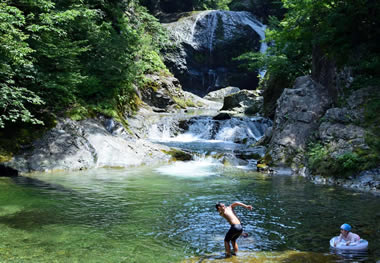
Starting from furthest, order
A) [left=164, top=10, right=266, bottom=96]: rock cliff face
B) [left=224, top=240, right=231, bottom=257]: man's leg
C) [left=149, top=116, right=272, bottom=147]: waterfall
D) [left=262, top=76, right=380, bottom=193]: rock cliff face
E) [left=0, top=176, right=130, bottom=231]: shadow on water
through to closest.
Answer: [left=164, top=10, right=266, bottom=96]: rock cliff face
[left=149, top=116, right=272, bottom=147]: waterfall
[left=262, top=76, right=380, bottom=193]: rock cliff face
[left=0, top=176, right=130, bottom=231]: shadow on water
[left=224, top=240, right=231, bottom=257]: man's leg

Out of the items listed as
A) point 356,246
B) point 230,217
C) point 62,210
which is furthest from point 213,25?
point 356,246

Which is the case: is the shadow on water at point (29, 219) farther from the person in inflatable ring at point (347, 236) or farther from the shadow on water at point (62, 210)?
the person in inflatable ring at point (347, 236)

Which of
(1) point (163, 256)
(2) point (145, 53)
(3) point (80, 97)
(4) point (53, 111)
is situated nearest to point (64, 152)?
(4) point (53, 111)

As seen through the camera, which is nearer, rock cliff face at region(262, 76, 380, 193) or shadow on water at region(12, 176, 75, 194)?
shadow on water at region(12, 176, 75, 194)

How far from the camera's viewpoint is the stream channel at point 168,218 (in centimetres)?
568

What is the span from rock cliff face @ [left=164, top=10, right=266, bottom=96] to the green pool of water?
105 feet

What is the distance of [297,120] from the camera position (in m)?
15.7

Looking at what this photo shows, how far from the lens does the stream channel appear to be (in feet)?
18.6

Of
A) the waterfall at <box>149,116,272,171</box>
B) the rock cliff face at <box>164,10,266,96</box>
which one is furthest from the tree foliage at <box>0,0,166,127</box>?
the rock cliff face at <box>164,10,266,96</box>

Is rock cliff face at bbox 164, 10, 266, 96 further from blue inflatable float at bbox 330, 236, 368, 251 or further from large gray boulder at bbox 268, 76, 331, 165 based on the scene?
blue inflatable float at bbox 330, 236, 368, 251

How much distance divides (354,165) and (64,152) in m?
11.2

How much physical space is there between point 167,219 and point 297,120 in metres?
10.2

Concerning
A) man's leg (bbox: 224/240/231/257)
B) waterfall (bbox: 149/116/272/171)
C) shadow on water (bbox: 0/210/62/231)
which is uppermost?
waterfall (bbox: 149/116/272/171)

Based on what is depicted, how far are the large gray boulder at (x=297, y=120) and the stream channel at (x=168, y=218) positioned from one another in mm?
2186
